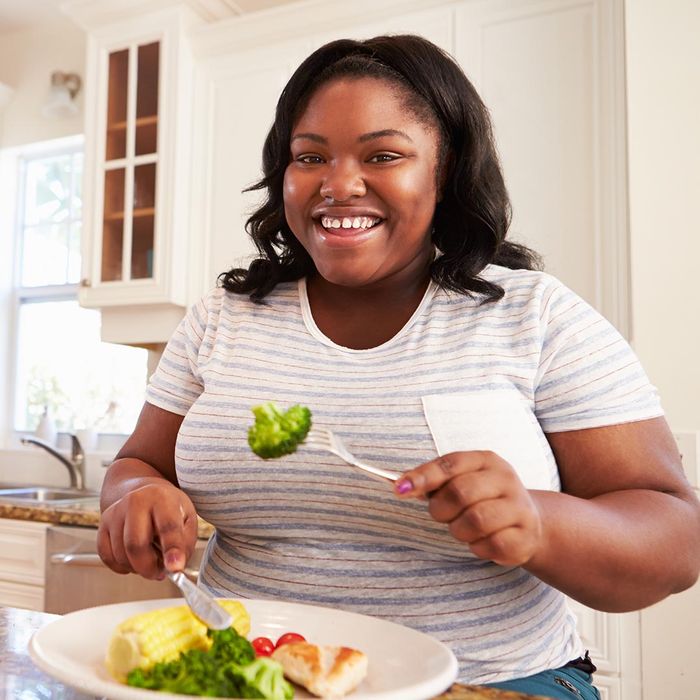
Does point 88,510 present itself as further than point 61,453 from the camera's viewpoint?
No

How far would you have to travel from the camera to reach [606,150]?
2150 mm

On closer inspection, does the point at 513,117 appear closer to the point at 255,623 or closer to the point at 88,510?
the point at 88,510

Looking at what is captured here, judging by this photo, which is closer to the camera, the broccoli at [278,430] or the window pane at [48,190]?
the broccoli at [278,430]

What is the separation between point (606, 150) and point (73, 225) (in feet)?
7.91

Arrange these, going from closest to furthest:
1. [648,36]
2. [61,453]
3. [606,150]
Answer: [648,36], [606,150], [61,453]

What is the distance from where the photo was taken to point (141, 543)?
837 millimetres

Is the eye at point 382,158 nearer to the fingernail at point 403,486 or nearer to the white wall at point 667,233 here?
the fingernail at point 403,486

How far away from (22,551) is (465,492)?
2.04 metres

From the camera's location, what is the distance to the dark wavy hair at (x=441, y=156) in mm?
1069

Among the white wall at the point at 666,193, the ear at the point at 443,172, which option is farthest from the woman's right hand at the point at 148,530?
the white wall at the point at 666,193

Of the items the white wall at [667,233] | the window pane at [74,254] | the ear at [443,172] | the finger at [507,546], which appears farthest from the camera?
the window pane at [74,254]

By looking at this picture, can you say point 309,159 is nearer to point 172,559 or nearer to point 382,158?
point 382,158

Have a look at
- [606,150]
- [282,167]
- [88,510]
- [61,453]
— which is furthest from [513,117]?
[61,453]

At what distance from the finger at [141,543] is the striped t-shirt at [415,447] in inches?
6.6
